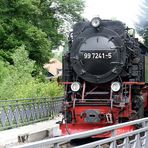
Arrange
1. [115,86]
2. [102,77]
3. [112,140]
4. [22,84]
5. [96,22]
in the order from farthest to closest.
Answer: [22,84] → [96,22] → [102,77] → [115,86] → [112,140]

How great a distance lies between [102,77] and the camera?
41.1 feet

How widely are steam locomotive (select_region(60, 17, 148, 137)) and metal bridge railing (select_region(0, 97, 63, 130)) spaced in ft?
9.37

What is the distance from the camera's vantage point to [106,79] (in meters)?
12.5

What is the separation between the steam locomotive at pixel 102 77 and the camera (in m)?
11.9

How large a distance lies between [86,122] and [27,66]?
1276 cm

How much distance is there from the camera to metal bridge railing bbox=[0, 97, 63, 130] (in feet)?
48.8

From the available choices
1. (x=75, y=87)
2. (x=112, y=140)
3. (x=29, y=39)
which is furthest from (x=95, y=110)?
(x=29, y=39)

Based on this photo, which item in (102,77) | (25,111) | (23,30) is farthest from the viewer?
(23,30)

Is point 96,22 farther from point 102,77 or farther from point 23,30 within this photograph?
point 23,30

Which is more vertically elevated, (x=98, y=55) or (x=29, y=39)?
(x=29, y=39)

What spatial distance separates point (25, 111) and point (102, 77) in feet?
15.1

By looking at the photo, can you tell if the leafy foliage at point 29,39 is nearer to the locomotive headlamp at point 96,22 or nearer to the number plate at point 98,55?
the number plate at point 98,55

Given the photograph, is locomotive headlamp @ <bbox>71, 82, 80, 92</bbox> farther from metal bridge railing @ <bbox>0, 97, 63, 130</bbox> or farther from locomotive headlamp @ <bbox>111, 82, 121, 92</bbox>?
metal bridge railing @ <bbox>0, 97, 63, 130</bbox>

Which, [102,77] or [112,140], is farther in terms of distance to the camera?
[102,77]
